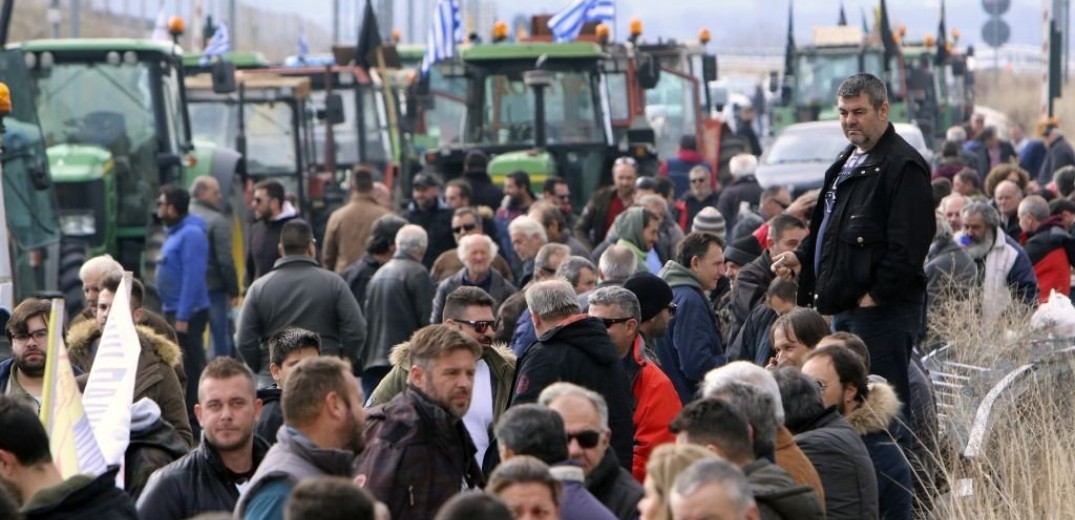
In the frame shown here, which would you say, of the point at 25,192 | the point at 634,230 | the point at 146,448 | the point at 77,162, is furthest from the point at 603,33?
the point at 146,448

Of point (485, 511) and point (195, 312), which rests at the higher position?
point (485, 511)

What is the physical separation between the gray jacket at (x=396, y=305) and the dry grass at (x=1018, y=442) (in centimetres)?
340

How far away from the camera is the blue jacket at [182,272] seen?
51.9 feet

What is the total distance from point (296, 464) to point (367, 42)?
2304cm

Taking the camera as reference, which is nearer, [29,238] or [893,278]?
[893,278]

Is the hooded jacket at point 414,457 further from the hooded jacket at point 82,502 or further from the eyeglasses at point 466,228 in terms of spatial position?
the eyeglasses at point 466,228

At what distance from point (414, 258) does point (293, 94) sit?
12.5 m

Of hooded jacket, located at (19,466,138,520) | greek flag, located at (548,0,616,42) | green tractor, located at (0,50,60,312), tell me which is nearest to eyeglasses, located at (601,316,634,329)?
hooded jacket, located at (19,466,138,520)

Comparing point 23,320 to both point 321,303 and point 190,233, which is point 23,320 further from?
point 190,233

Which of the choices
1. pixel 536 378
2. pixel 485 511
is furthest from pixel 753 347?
pixel 485 511

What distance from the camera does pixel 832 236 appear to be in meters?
9.50

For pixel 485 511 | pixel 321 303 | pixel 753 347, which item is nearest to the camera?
pixel 485 511

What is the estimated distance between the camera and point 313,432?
21.5 feet

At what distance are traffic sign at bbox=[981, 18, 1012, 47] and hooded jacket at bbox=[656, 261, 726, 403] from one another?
30.4 m
